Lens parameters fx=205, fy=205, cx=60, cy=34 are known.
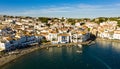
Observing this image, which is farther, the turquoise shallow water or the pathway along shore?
the pathway along shore

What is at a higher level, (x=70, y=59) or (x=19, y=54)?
(x=19, y=54)

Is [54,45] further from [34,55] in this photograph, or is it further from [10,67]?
[10,67]

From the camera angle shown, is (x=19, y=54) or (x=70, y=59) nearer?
(x=70, y=59)

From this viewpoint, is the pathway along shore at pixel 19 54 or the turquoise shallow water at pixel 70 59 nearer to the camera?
the turquoise shallow water at pixel 70 59

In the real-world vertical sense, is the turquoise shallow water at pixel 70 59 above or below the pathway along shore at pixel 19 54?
below

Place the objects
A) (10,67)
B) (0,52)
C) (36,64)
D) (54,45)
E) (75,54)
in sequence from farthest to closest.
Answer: (54,45) → (75,54) → (0,52) → (36,64) → (10,67)

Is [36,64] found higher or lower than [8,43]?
lower

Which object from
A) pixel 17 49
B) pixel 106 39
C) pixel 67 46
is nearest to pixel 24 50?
pixel 17 49

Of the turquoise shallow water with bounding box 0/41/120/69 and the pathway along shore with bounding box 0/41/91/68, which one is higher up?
the pathway along shore with bounding box 0/41/91/68
